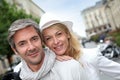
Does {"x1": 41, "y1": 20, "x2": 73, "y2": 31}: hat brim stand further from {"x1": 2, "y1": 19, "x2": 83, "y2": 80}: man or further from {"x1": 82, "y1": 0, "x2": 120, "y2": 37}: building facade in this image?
{"x1": 82, "y1": 0, "x2": 120, "y2": 37}: building facade

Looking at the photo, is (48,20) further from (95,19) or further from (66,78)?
(95,19)

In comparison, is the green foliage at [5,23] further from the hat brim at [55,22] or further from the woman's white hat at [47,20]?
the woman's white hat at [47,20]

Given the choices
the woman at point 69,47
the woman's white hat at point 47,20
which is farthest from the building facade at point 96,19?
the woman's white hat at point 47,20

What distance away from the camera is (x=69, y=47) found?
363 cm

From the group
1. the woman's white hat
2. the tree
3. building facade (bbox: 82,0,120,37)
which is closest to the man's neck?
the woman's white hat

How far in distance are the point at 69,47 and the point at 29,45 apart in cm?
84

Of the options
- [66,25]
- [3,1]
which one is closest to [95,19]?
[3,1]

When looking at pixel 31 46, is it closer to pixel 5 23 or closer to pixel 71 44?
pixel 71 44

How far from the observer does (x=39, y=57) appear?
286 centimetres

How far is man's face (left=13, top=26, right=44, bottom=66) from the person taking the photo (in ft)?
9.35

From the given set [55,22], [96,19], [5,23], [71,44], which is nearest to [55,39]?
[55,22]

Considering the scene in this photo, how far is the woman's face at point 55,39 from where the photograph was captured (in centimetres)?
337

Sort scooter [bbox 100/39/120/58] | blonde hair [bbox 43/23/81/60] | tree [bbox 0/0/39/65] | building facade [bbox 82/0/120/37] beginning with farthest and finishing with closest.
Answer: building facade [bbox 82/0/120/37]
tree [bbox 0/0/39/65]
scooter [bbox 100/39/120/58]
blonde hair [bbox 43/23/81/60]

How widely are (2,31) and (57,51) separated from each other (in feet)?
86.3
